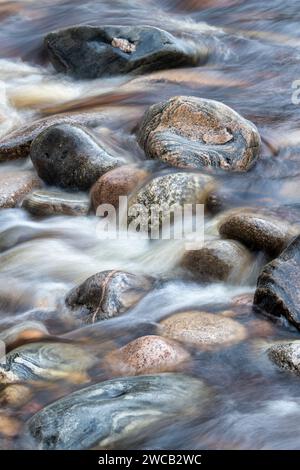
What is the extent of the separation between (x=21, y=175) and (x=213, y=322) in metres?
3.29

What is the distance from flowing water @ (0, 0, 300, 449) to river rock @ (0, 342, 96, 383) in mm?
98

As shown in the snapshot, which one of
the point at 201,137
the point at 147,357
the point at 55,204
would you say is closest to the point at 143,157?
the point at 201,137

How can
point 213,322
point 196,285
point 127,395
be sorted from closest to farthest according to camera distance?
point 127,395
point 213,322
point 196,285

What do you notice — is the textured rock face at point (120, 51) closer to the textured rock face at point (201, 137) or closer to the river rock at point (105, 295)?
the textured rock face at point (201, 137)

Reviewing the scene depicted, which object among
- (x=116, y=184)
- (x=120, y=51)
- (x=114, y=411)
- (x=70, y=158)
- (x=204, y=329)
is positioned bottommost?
(x=204, y=329)

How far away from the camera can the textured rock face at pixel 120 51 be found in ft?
34.3

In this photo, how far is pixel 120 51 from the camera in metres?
10.6

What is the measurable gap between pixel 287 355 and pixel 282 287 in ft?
2.35

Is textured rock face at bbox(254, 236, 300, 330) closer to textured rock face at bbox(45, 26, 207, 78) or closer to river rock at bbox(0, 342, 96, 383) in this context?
river rock at bbox(0, 342, 96, 383)

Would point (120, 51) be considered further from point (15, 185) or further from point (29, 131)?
point (15, 185)

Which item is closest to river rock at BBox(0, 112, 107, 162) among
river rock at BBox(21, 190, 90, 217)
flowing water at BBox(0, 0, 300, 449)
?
flowing water at BBox(0, 0, 300, 449)

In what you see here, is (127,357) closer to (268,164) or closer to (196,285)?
(196,285)
